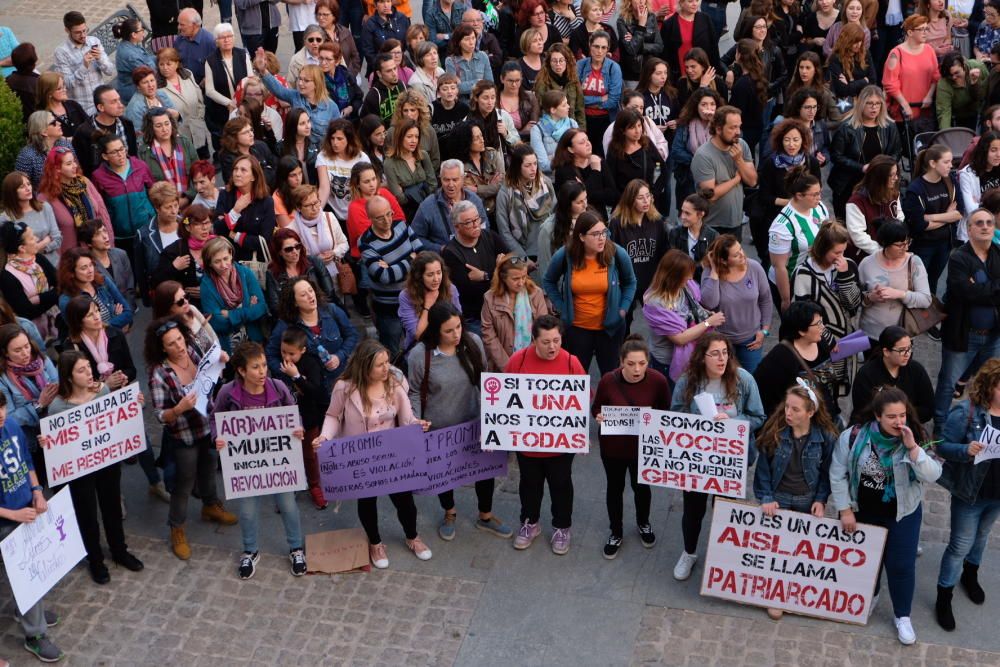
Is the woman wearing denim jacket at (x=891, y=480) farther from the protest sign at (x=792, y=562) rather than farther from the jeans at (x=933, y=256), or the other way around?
the jeans at (x=933, y=256)

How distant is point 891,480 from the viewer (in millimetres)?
8156

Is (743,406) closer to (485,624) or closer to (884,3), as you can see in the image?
(485,624)

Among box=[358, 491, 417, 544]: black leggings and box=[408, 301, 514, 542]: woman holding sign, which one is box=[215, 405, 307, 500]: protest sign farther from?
box=[408, 301, 514, 542]: woman holding sign

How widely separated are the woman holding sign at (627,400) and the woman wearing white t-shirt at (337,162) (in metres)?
4.01

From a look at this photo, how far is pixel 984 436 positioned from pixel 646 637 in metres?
2.45

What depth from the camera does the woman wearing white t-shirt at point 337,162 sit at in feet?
39.3

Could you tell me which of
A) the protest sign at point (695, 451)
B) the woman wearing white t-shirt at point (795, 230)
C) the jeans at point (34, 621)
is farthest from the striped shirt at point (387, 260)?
the jeans at point (34, 621)

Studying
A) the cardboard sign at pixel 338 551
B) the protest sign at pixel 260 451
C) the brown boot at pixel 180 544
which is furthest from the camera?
the brown boot at pixel 180 544

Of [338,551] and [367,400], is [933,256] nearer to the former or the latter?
[367,400]

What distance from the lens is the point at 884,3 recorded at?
1592 centimetres

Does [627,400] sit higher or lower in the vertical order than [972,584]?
higher

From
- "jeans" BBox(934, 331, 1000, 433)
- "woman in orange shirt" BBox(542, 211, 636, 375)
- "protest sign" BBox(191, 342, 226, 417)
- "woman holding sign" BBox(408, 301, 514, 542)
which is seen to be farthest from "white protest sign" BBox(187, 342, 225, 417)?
"jeans" BBox(934, 331, 1000, 433)

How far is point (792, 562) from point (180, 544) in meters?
4.23

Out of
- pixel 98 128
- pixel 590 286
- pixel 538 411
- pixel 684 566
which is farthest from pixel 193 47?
pixel 684 566
